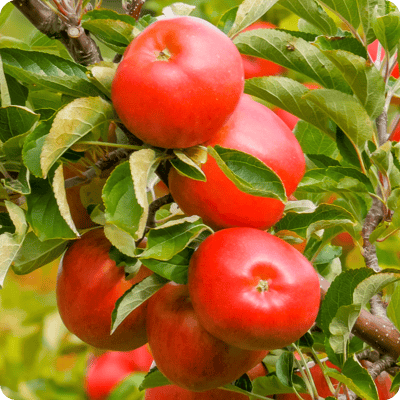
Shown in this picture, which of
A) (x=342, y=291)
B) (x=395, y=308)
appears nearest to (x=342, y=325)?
(x=342, y=291)

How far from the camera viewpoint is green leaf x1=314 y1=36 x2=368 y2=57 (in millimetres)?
741

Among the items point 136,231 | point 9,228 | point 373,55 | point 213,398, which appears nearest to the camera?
point 136,231

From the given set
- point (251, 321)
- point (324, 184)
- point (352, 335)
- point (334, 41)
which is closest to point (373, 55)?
point (334, 41)

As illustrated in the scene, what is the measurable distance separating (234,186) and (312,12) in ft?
1.22

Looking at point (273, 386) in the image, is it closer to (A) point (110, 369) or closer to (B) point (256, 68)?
(A) point (110, 369)

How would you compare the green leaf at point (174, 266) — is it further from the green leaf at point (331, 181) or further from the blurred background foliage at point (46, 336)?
the blurred background foliage at point (46, 336)

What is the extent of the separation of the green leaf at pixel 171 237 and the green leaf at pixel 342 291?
0.78ft

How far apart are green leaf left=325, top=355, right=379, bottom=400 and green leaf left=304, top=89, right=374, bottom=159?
29cm

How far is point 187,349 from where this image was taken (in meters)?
0.64

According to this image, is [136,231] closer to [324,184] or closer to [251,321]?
[251,321]

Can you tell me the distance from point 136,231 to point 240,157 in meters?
0.13

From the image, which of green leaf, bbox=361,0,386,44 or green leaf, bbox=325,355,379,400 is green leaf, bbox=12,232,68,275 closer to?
green leaf, bbox=325,355,379,400

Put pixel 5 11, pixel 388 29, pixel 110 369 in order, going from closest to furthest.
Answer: pixel 388 29
pixel 5 11
pixel 110 369

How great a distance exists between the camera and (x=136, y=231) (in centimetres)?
53
